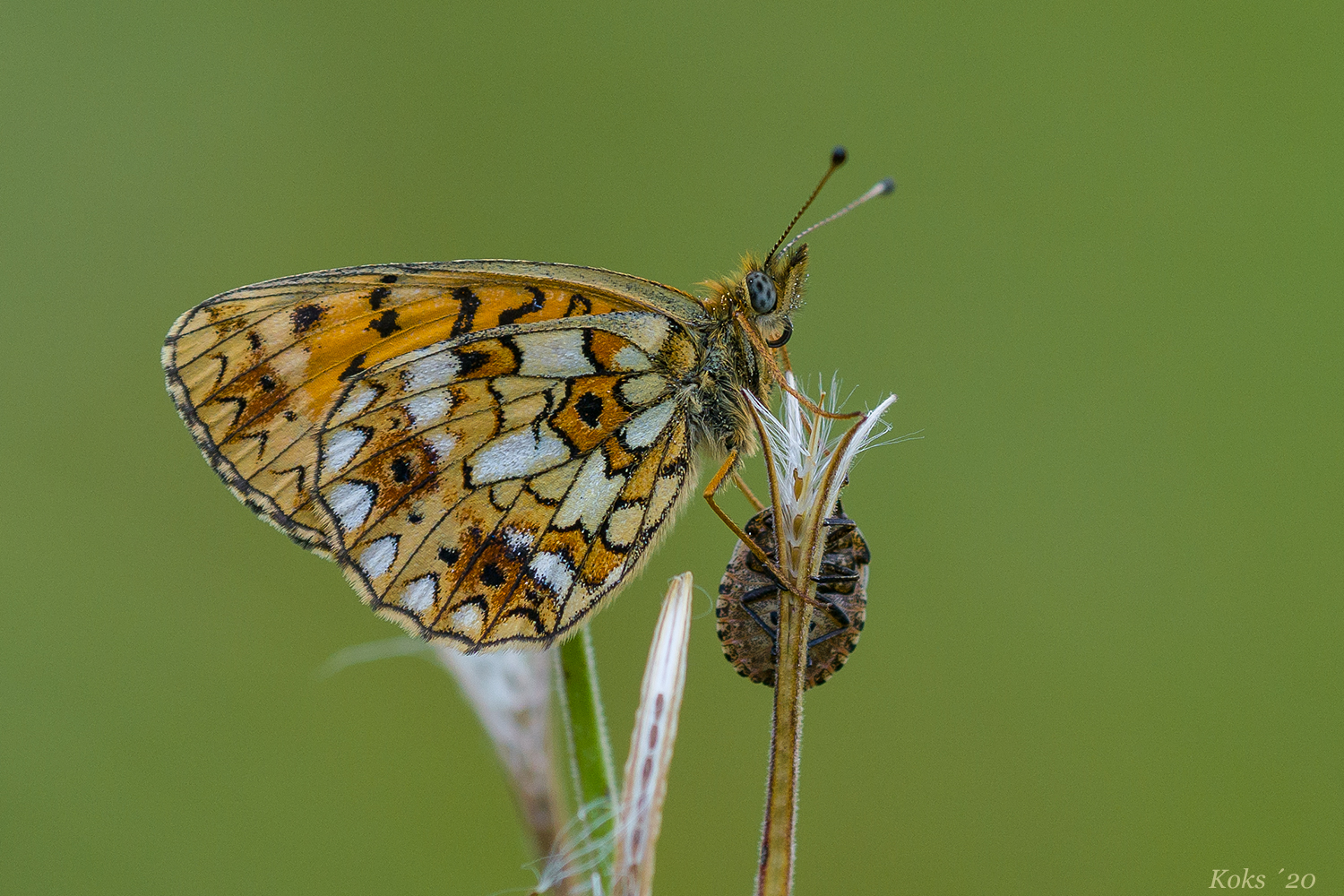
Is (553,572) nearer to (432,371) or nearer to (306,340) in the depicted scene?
(432,371)

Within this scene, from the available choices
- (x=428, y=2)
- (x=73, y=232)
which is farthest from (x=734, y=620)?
(x=428, y=2)

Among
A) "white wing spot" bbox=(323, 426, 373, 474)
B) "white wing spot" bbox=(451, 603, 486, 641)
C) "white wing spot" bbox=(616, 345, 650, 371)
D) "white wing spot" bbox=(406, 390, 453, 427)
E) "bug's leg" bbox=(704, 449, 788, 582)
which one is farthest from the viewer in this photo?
"white wing spot" bbox=(616, 345, 650, 371)

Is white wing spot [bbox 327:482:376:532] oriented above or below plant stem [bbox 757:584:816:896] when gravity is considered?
above

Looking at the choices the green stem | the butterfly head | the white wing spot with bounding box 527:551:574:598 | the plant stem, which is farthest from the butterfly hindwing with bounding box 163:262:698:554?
the plant stem

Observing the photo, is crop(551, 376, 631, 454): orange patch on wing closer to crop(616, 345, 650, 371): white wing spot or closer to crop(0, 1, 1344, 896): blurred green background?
crop(616, 345, 650, 371): white wing spot

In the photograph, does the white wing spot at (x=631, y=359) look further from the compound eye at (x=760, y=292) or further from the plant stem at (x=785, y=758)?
the plant stem at (x=785, y=758)

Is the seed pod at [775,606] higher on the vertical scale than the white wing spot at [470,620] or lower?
lower

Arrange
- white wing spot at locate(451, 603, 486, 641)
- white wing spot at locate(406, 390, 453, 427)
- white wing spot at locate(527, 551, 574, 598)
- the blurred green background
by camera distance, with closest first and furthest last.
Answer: white wing spot at locate(451, 603, 486, 641) → white wing spot at locate(527, 551, 574, 598) → white wing spot at locate(406, 390, 453, 427) → the blurred green background

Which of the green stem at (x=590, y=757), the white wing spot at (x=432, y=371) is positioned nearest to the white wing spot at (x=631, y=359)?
the white wing spot at (x=432, y=371)

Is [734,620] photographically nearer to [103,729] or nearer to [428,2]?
[103,729]
